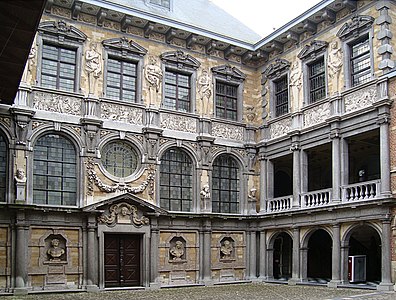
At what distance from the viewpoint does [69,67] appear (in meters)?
21.7

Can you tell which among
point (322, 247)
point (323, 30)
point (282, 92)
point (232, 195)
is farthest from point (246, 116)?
point (322, 247)

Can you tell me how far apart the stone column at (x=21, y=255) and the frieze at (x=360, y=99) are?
12136mm

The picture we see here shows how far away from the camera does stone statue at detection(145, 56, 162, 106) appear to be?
22.9 meters

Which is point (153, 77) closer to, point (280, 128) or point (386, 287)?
point (280, 128)

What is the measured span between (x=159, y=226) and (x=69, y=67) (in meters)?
7.04

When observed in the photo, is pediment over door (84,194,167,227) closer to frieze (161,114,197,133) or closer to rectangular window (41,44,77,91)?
frieze (161,114,197,133)

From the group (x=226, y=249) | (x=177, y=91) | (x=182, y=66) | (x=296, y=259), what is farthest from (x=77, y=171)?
(x=296, y=259)

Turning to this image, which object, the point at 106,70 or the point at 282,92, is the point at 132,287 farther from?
the point at 282,92

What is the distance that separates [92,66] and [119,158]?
3.68 meters

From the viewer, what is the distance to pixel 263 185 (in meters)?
24.7

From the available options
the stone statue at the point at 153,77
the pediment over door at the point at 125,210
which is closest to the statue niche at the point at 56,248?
the pediment over door at the point at 125,210

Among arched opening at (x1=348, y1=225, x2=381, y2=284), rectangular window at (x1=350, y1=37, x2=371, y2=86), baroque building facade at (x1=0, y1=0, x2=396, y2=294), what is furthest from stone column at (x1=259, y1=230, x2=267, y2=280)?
rectangular window at (x1=350, y1=37, x2=371, y2=86)

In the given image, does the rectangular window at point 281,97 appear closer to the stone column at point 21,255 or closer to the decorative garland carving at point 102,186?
the decorative garland carving at point 102,186

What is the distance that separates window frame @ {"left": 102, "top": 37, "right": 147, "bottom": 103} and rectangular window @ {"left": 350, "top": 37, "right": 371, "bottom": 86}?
8.15 metres
